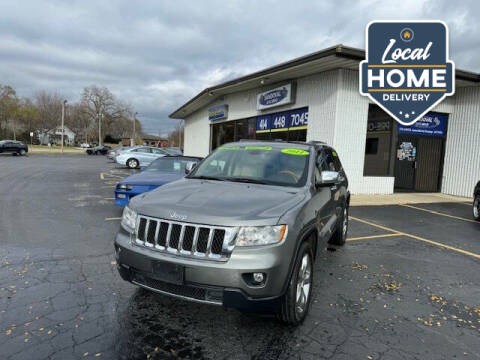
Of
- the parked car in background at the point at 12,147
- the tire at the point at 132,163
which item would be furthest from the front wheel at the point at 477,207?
the parked car in background at the point at 12,147

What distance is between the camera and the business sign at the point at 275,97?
1479 cm

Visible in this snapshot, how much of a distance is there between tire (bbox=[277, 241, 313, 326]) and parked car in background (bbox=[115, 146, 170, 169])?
21.7 meters

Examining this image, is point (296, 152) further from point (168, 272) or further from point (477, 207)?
point (477, 207)

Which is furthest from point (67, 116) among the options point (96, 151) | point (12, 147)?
point (12, 147)

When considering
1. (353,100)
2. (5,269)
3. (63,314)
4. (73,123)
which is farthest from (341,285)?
(73,123)

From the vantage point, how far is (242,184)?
12.9 ft

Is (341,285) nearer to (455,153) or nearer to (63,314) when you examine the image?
(63,314)

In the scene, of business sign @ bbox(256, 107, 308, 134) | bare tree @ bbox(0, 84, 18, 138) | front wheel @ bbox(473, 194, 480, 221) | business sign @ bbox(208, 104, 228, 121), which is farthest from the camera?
bare tree @ bbox(0, 84, 18, 138)

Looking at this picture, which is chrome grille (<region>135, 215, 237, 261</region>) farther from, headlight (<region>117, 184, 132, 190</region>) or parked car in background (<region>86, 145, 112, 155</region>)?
parked car in background (<region>86, 145, 112, 155</region>)

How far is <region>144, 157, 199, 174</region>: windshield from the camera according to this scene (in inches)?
365

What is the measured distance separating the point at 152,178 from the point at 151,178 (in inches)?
1.0

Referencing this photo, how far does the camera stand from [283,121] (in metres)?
15.8

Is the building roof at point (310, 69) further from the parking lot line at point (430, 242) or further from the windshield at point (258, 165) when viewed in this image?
the windshield at point (258, 165)

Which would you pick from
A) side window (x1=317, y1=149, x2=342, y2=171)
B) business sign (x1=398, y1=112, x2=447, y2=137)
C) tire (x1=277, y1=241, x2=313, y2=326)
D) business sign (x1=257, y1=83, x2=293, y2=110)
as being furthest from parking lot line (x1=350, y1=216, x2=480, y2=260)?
business sign (x1=257, y1=83, x2=293, y2=110)
